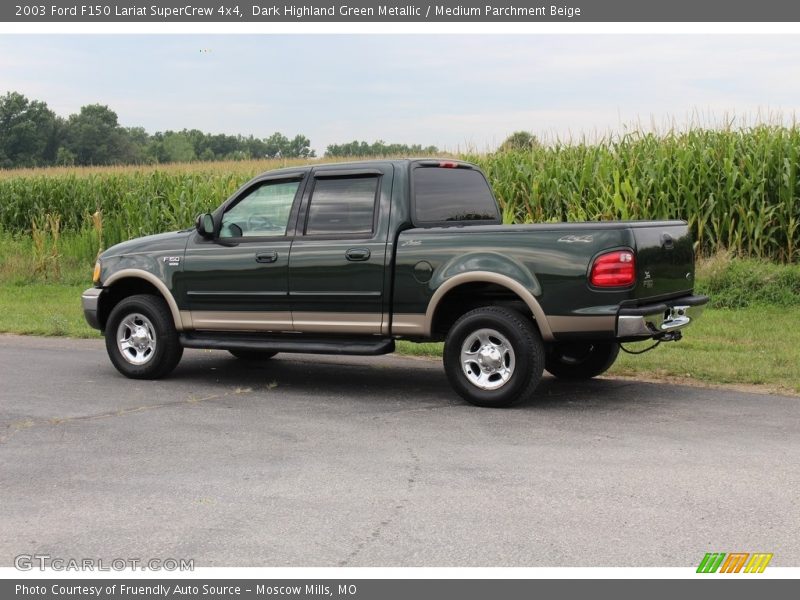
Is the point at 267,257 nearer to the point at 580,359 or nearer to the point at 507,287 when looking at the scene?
the point at 507,287

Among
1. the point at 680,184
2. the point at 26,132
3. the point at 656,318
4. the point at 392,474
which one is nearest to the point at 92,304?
the point at 392,474

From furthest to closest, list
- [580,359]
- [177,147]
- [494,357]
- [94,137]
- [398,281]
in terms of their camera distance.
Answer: [177,147]
[94,137]
[580,359]
[398,281]
[494,357]

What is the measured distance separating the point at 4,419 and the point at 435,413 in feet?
11.1

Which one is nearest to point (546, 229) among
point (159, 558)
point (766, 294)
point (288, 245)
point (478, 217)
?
point (478, 217)

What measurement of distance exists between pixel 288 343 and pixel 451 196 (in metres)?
2.00

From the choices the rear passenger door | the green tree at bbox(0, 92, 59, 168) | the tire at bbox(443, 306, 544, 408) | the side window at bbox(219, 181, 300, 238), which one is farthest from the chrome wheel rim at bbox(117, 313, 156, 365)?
the green tree at bbox(0, 92, 59, 168)

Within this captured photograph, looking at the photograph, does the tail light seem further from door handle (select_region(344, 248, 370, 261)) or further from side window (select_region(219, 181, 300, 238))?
side window (select_region(219, 181, 300, 238))

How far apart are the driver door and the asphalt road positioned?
68cm

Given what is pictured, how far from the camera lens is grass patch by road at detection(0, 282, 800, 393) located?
9.82 meters

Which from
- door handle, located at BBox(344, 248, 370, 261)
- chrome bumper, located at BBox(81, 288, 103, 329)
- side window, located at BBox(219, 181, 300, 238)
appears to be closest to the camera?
door handle, located at BBox(344, 248, 370, 261)

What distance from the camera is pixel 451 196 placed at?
31.0ft

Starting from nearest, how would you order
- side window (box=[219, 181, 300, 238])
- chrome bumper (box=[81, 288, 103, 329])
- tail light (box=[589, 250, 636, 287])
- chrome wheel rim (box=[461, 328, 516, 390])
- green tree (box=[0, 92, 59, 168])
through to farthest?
tail light (box=[589, 250, 636, 287]) → chrome wheel rim (box=[461, 328, 516, 390]) → side window (box=[219, 181, 300, 238]) → chrome bumper (box=[81, 288, 103, 329]) → green tree (box=[0, 92, 59, 168])

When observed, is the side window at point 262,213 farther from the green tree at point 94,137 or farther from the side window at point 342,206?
the green tree at point 94,137

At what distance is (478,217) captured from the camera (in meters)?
9.70
